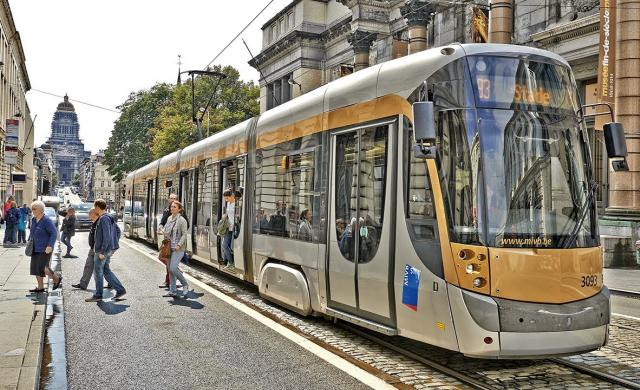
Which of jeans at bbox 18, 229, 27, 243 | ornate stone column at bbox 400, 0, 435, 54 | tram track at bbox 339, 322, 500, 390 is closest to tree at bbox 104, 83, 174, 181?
ornate stone column at bbox 400, 0, 435, 54

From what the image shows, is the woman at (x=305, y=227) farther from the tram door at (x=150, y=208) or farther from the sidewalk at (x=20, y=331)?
the tram door at (x=150, y=208)

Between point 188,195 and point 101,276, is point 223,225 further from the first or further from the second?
point 188,195

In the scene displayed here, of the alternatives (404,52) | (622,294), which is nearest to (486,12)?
(404,52)

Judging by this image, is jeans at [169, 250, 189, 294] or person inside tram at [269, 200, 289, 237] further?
jeans at [169, 250, 189, 294]

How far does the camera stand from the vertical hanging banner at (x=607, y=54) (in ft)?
59.5

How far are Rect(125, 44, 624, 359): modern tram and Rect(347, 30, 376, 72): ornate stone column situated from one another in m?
25.9

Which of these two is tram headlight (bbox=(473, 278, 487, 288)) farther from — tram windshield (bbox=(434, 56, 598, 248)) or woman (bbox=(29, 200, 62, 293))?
woman (bbox=(29, 200, 62, 293))

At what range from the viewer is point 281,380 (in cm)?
576

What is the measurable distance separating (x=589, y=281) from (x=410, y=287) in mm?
1637

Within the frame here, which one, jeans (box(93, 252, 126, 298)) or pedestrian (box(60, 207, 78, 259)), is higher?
pedestrian (box(60, 207, 78, 259))

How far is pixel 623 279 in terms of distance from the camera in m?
15.3

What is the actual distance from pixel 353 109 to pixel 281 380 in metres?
3.16

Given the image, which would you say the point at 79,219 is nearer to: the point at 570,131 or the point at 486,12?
the point at 486,12

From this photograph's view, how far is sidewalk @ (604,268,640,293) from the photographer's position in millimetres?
13664
